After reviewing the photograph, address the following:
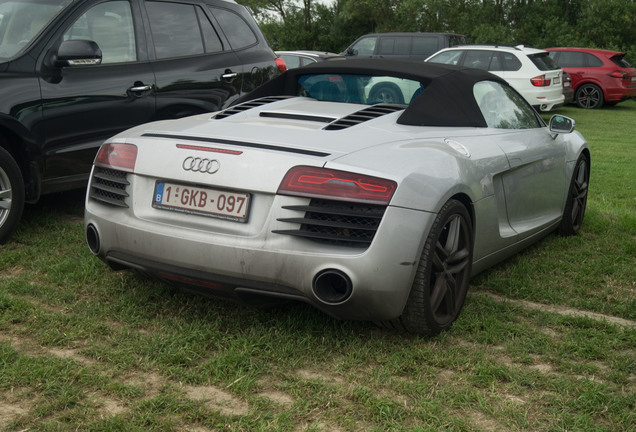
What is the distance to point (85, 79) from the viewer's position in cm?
545

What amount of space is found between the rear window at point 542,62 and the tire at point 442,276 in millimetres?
13721

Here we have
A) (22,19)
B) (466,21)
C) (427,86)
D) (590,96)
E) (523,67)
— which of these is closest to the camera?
(427,86)

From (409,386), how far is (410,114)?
1.61 meters

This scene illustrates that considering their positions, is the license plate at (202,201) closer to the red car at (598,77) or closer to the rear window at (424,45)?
the red car at (598,77)

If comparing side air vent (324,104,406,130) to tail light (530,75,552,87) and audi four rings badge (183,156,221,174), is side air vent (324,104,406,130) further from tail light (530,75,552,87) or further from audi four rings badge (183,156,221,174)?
tail light (530,75,552,87)

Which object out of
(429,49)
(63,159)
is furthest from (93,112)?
(429,49)

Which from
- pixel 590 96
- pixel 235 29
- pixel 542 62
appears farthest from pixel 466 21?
pixel 235 29

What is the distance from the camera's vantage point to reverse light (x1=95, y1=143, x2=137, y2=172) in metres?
3.68

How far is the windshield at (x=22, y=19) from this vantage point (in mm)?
5262

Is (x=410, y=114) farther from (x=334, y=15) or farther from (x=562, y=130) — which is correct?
(x=334, y=15)

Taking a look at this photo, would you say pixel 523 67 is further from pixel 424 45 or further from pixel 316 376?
pixel 316 376

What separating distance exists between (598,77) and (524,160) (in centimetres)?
1701

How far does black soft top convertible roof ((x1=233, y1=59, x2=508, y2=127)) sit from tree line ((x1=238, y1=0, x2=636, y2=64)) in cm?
2243

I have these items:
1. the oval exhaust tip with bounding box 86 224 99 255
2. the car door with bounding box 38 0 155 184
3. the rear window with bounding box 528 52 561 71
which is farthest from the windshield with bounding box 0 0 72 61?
the rear window with bounding box 528 52 561 71
